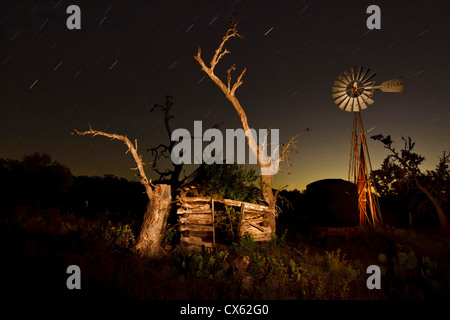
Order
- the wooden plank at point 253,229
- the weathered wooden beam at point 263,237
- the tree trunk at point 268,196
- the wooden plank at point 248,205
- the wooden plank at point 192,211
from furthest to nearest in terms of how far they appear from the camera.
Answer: the tree trunk at point 268,196 < the weathered wooden beam at point 263,237 < the wooden plank at point 253,229 < the wooden plank at point 248,205 < the wooden plank at point 192,211

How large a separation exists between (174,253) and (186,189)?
2511 millimetres

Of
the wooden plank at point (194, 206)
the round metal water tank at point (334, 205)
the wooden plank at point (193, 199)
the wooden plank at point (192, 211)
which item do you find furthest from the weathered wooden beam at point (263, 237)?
the round metal water tank at point (334, 205)

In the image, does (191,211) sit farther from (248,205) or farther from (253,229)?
(253,229)

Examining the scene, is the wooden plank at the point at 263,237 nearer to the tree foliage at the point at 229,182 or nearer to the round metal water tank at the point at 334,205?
the tree foliage at the point at 229,182

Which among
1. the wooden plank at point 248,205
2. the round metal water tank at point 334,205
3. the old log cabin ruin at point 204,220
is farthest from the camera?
the round metal water tank at point 334,205

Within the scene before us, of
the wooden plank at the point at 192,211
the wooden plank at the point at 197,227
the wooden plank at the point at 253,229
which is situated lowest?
the wooden plank at the point at 253,229

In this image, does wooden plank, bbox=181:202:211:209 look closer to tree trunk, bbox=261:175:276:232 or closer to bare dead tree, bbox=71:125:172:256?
bare dead tree, bbox=71:125:172:256

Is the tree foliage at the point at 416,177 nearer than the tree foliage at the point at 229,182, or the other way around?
Result: the tree foliage at the point at 229,182

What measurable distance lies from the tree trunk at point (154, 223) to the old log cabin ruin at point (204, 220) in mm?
885

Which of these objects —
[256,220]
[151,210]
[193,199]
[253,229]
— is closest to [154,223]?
[151,210]

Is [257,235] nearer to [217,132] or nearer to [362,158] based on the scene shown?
[217,132]

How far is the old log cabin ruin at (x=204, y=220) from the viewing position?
10273mm
